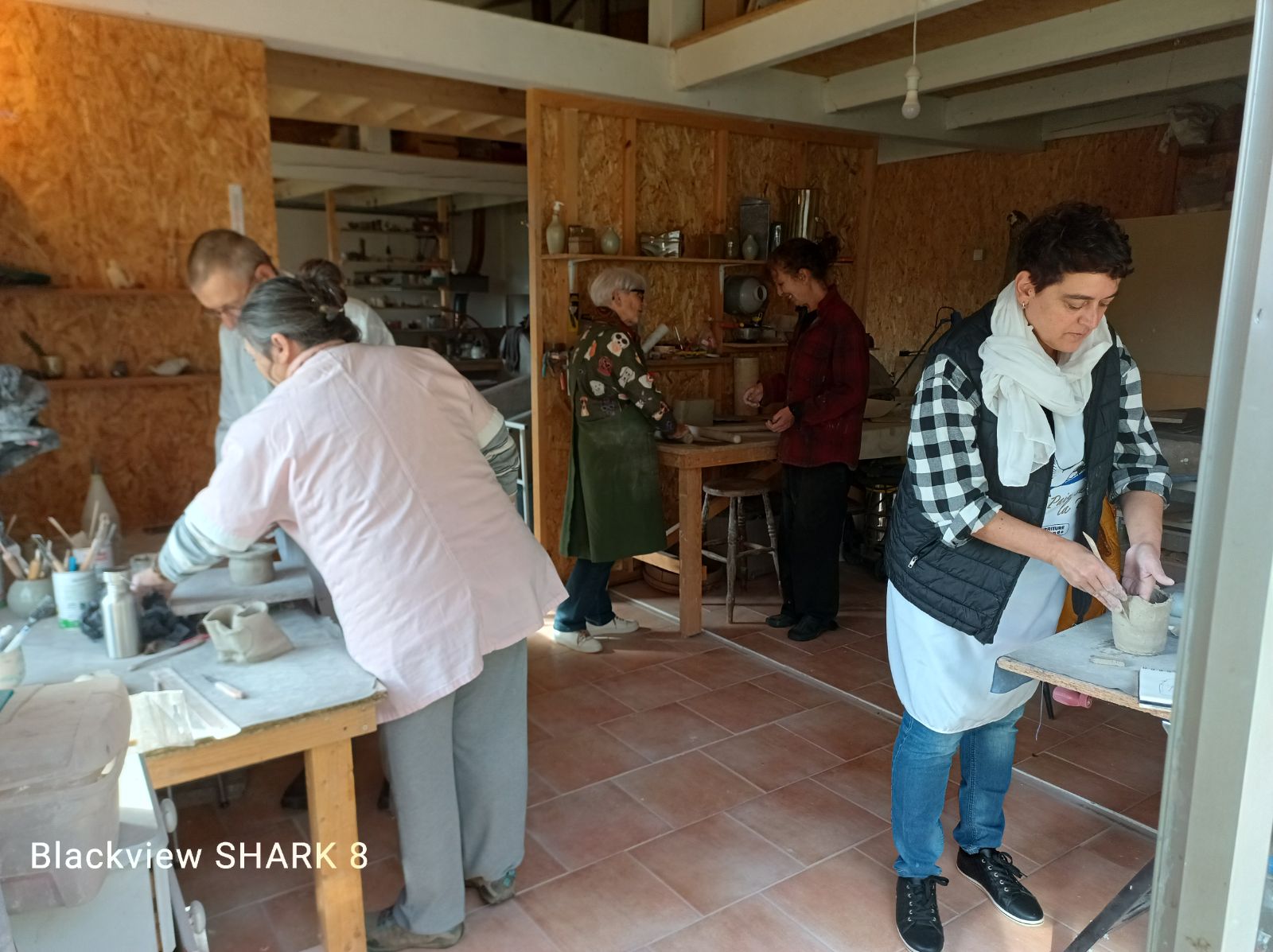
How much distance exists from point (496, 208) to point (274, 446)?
9.64m

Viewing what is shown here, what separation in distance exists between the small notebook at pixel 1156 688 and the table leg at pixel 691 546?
249 centimetres

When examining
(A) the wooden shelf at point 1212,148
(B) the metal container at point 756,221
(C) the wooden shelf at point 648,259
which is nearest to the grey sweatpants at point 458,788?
(C) the wooden shelf at point 648,259

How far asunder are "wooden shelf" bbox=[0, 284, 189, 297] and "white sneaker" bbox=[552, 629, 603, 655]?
6.77ft

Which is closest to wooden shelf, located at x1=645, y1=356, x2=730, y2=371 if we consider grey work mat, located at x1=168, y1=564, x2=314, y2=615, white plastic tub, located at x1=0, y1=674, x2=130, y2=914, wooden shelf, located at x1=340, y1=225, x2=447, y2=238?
grey work mat, located at x1=168, y1=564, x2=314, y2=615

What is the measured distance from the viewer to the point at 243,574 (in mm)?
2303

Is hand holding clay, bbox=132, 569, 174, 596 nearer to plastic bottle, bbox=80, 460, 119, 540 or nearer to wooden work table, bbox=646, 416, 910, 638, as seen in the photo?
plastic bottle, bbox=80, 460, 119, 540

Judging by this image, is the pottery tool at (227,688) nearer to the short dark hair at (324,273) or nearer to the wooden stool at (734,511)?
the short dark hair at (324,273)

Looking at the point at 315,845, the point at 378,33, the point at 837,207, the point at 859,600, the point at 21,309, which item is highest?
the point at 378,33

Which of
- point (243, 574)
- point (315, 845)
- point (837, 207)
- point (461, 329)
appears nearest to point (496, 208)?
point (461, 329)

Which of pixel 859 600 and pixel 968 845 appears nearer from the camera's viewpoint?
pixel 968 845

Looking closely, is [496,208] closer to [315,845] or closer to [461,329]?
[461,329]

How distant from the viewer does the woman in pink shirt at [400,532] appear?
5.76 ft

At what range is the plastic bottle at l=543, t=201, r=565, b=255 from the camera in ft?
13.7

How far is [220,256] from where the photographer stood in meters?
2.46
